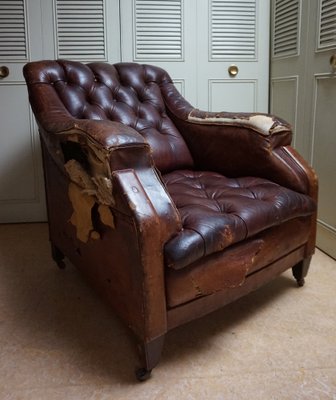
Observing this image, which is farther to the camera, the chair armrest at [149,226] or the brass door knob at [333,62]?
the brass door knob at [333,62]

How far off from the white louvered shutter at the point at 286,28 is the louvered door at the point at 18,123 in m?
1.28

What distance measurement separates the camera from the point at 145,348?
111 centimetres

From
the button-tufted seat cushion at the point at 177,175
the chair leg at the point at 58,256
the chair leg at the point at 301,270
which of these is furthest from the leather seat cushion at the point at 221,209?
the chair leg at the point at 58,256

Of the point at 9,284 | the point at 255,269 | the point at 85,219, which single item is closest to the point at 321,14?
the point at 255,269

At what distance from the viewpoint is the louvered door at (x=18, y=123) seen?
2.20 metres

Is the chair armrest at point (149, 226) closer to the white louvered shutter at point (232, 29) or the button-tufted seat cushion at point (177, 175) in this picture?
the button-tufted seat cushion at point (177, 175)

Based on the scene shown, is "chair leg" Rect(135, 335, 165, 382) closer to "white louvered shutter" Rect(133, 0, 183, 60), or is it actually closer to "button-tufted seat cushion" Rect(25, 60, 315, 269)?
"button-tufted seat cushion" Rect(25, 60, 315, 269)

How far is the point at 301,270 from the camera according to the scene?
163cm

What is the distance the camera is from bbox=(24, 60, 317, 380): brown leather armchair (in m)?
1.07

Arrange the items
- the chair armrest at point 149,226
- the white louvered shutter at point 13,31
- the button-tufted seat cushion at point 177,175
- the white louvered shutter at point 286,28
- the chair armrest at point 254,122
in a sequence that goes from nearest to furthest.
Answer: the chair armrest at point 149,226, the button-tufted seat cushion at point 177,175, the chair armrest at point 254,122, the white louvered shutter at point 286,28, the white louvered shutter at point 13,31

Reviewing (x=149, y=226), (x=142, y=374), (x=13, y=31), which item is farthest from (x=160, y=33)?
(x=142, y=374)

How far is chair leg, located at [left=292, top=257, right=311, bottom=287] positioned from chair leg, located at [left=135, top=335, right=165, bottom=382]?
74 cm

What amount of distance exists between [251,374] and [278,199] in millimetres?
541

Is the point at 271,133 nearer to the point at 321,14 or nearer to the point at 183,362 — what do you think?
the point at 321,14
